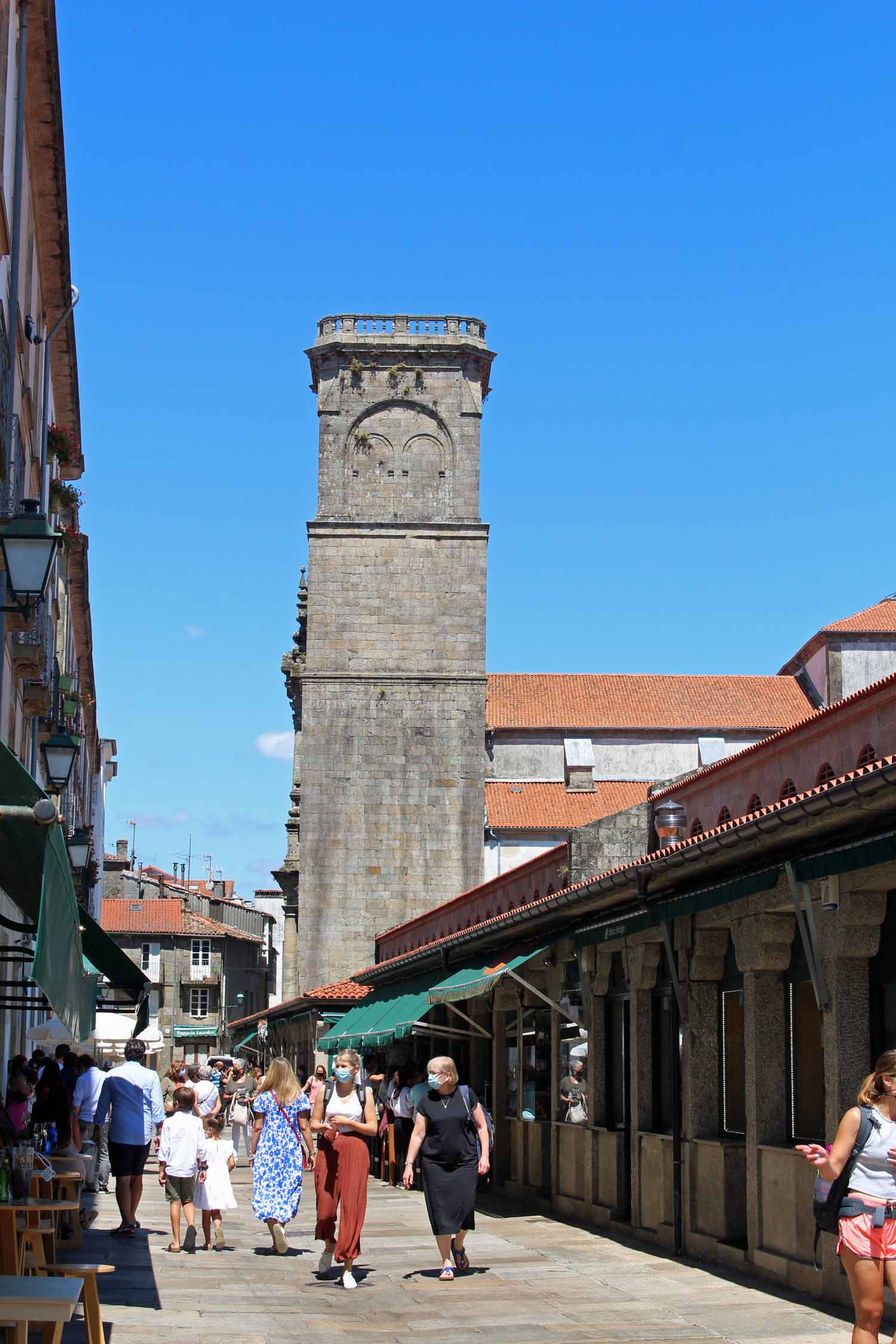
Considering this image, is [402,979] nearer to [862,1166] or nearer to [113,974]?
[113,974]

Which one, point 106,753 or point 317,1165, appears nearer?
point 317,1165

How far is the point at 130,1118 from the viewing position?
14.6m

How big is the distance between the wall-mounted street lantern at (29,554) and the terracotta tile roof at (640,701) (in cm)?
4854

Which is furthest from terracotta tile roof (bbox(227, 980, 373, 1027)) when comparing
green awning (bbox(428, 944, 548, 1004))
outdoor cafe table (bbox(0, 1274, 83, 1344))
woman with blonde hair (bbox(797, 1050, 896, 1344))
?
woman with blonde hair (bbox(797, 1050, 896, 1344))

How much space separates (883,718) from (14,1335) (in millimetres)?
8536

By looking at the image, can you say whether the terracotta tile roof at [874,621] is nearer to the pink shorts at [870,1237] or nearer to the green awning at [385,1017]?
the green awning at [385,1017]

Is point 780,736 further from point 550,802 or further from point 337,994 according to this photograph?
point 550,802

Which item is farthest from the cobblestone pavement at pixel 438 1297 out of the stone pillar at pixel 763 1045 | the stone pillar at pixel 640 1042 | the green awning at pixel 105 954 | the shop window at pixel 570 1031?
the shop window at pixel 570 1031

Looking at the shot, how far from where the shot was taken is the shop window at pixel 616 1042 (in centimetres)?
1711

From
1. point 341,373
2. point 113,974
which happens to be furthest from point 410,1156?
point 341,373

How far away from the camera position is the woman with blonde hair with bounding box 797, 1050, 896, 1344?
24.2 ft

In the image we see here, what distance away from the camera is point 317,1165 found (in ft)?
42.9

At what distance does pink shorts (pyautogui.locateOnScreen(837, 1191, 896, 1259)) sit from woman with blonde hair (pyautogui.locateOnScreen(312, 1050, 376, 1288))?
5.33 m

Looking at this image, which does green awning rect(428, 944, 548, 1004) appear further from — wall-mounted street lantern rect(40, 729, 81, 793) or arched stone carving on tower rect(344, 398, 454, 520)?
arched stone carving on tower rect(344, 398, 454, 520)
